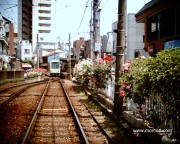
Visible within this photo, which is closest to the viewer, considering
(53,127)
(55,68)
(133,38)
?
(53,127)

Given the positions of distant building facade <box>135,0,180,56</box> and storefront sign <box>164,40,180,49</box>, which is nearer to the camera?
storefront sign <box>164,40,180,49</box>

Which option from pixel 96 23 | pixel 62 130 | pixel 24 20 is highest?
pixel 24 20

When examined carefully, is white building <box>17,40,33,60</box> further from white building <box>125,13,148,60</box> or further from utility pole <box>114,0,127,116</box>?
utility pole <box>114,0,127,116</box>

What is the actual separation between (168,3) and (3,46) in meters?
37.6

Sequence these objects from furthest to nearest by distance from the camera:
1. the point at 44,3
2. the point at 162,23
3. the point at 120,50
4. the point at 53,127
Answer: the point at 44,3 < the point at 162,23 < the point at 120,50 < the point at 53,127

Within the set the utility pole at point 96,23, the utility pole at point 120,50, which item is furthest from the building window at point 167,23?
the utility pole at point 120,50

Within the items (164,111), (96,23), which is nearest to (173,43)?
(96,23)

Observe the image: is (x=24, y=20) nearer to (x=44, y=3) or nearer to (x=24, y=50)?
(x=44, y=3)

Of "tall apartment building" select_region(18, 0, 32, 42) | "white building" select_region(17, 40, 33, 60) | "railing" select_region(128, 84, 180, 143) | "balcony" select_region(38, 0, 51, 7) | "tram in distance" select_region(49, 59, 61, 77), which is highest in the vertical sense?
"balcony" select_region(38, 0, 51, 7)

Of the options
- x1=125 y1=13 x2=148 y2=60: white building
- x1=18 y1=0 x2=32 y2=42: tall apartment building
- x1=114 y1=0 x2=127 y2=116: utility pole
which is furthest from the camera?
x1=18 y1=0 x2=32 y2=42: tall apartment building

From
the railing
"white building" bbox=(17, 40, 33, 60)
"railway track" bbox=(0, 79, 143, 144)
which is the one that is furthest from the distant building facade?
"white building" bbox=(17, 40, 33, 60)

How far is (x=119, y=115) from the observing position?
32.9ft

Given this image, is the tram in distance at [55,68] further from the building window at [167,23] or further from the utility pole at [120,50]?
the utility pole at [120,50]

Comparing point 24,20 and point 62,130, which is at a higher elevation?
point 24,20
